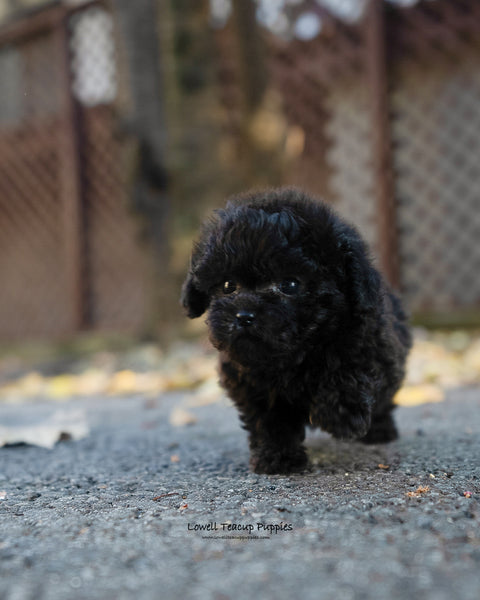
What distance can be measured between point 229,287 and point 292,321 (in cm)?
25

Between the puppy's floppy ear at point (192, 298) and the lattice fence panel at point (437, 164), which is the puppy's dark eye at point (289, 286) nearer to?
the puppy's floppy ear at point (192, 298)

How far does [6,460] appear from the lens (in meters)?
2.52

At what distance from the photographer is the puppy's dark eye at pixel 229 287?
6.42ft

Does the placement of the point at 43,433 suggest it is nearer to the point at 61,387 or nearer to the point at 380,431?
the point at 380,431

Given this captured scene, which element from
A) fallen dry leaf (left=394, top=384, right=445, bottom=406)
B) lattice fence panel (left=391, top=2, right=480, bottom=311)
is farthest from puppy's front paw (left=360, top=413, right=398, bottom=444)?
lattice fence panel (left=391, top=2, right=480, bottom=311)

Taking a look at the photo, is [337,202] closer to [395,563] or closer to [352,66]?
[352,66]

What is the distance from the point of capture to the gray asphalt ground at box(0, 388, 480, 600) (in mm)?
1125

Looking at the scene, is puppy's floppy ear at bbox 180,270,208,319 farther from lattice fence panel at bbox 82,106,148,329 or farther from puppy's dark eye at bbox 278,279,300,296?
lattice fence panel at bbox 82,106,148,329

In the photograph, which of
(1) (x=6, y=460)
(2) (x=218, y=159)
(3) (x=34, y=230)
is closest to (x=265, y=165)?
(2) (x=218, y=159)

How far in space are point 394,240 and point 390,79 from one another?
165 centimetres

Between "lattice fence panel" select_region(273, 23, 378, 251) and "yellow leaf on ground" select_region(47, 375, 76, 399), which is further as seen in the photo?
"lattice fence panel" select_region(273, 23, 378, 251)

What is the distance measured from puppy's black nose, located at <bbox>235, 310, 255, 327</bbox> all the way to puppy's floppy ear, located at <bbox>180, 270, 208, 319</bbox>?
40cm

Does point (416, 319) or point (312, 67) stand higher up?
point (312, 67)

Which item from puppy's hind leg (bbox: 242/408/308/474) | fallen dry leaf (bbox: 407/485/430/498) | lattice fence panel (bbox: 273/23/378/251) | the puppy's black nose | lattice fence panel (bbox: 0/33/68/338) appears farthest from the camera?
lattice fence panel (bbox: 0/33/68/338)
